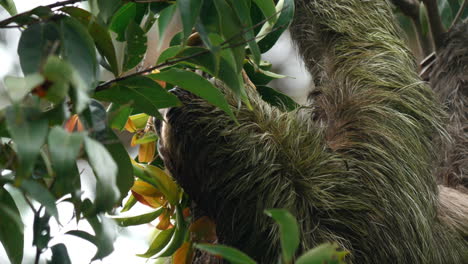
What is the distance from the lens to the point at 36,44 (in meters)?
1.15

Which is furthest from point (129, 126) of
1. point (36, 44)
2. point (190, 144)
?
point (36, 44)

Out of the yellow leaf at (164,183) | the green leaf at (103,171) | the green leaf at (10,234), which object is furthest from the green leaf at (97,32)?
the yellow leaf at (164,183)

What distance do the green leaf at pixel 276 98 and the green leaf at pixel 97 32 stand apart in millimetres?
1182

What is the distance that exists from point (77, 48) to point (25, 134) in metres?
0.35

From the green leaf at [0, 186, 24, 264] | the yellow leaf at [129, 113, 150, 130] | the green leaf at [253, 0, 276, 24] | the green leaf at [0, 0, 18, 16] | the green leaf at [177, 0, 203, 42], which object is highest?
the green leaf at [177, 0, 203, 42]

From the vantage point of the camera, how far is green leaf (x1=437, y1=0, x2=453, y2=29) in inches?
134

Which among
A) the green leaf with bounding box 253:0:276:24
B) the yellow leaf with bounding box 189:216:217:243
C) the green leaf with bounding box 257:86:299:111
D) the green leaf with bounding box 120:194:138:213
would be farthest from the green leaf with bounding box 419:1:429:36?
the green leaf with bounding box 253:0:276:24

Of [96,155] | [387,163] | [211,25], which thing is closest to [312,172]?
[387,163]

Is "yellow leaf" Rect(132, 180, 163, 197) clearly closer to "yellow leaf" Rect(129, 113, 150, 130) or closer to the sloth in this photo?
the sloth

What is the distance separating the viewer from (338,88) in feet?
9.58

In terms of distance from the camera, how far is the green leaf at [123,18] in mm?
1937

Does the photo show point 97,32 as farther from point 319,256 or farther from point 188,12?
point 319,256

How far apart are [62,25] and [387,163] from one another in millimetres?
1713

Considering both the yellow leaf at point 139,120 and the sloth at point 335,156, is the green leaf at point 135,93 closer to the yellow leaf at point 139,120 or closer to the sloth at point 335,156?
the sloth at point 335,156
